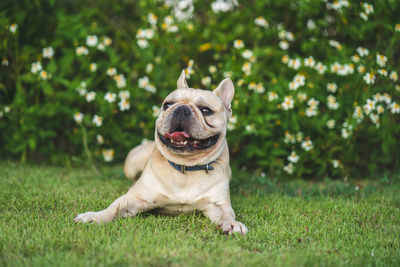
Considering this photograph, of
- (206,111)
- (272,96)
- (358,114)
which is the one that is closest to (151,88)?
(272,96)

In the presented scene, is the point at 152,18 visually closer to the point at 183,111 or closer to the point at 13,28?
the point at 13,28

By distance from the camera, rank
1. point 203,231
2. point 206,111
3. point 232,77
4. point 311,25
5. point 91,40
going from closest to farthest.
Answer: point 203,231 → point 206,111 → point 232,77 → point 91,40 → point 311,25

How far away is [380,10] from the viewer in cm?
455

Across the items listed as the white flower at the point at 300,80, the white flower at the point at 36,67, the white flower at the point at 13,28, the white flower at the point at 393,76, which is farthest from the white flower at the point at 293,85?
the white flower at the point at 13,28

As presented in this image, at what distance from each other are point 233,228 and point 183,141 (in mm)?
709

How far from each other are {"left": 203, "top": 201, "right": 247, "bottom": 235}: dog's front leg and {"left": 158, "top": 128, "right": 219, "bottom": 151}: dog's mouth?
1.51ft

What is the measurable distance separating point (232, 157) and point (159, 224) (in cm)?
270

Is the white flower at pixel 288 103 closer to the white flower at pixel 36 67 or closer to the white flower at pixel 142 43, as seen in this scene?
the white flower at pixel 142 43

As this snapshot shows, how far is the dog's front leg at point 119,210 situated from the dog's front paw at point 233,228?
0.62 m

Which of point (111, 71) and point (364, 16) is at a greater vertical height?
point (364, 16)

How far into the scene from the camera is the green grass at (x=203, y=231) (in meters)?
2.11

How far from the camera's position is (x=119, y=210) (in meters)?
2.88

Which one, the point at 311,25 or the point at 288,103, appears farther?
the point at 311,25

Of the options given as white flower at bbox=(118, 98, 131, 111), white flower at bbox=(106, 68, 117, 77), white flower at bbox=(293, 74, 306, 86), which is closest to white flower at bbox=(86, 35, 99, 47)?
white flower at bbox=(106, 68, 117, 77)
